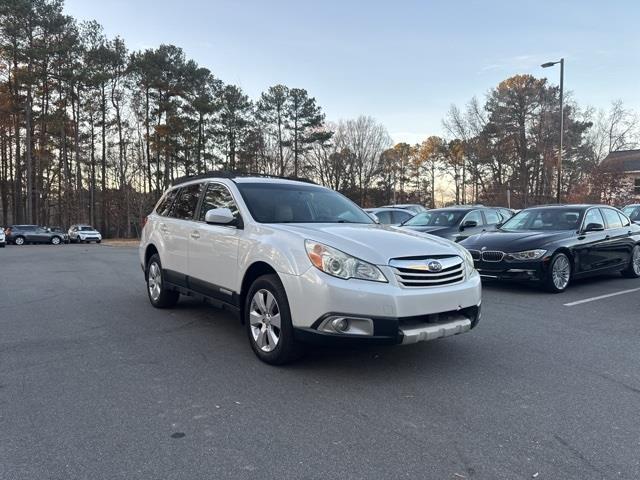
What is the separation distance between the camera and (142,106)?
44000 mm

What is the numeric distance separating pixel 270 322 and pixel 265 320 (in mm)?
89

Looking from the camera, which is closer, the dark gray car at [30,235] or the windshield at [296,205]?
the windshield at [296,205]

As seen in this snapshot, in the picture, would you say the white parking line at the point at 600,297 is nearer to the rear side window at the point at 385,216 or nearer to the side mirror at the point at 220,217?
the side mirror at the point at 220,217

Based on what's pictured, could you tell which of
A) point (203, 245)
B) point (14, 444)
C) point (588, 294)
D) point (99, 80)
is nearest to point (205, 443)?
point (14, 444)

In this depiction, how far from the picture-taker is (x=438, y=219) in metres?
13.2

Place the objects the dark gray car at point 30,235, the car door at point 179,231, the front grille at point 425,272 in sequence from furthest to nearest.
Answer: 1. the dark gray car at point 30,235
2. the car door at point 179,231
3. the front grille at point 425,272

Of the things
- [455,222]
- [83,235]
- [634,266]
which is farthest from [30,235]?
[634,266]

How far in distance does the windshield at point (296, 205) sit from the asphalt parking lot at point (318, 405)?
1.45 m

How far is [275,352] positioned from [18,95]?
46581mm

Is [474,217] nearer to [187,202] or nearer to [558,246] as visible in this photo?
[558,246]

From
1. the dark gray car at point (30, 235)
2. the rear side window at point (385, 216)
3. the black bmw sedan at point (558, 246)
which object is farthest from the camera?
the dark gray car at point (30, 235)

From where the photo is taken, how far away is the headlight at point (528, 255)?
26.5ft

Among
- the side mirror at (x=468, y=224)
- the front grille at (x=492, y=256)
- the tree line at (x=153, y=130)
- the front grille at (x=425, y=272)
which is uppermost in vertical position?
the tree line at (x=153, y=130)

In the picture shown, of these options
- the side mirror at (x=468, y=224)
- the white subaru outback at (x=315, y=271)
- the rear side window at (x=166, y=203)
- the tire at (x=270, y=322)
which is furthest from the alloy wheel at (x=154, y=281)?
the side mirror at (x=468, y=224)
